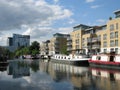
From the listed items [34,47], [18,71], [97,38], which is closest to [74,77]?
[18,71]

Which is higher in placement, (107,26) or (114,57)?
(107,26)

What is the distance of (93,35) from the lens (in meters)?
108

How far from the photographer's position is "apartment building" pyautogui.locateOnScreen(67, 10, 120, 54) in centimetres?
Answer: 8956

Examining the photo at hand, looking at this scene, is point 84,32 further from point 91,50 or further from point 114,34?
point 114,34

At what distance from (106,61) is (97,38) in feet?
130

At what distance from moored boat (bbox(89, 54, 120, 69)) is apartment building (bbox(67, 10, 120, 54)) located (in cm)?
1845

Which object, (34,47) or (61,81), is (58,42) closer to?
(34,47)

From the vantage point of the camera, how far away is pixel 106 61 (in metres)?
65.9

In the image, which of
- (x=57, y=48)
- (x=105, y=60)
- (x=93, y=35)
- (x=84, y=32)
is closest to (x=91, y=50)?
(x=93, y=35)

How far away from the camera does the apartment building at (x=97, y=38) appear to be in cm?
8956

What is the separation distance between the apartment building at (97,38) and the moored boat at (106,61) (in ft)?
60.5

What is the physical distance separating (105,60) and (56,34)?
336ft

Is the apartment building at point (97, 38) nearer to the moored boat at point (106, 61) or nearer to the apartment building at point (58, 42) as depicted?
the moored boat at point (106, 61)

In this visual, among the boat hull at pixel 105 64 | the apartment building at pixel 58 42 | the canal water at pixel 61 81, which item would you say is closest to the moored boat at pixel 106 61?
the boat hull at pixel 105 64
